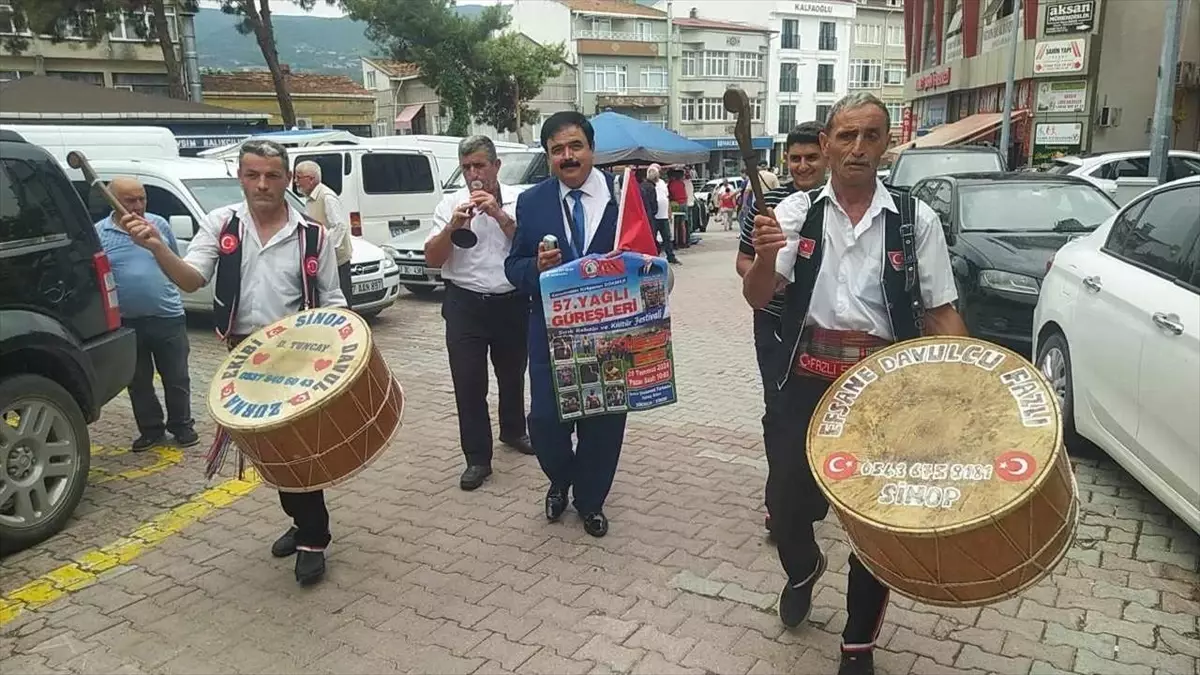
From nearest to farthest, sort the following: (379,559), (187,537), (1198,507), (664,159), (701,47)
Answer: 1. (1198,507)
2. (379,559)
3. (187,537)
4. (664,159)
5. (701,47)

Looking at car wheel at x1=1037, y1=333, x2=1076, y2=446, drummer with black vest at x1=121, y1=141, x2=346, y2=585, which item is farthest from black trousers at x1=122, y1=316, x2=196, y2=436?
car wheel at x1=1037, y1=333, x2=1076, y2=446

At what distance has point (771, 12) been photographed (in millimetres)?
61875

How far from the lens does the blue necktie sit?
4.11 meters

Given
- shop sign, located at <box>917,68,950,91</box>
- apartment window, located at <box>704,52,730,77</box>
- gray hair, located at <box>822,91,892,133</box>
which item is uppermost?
apartment window, located at <box>704,52,730,77</box>

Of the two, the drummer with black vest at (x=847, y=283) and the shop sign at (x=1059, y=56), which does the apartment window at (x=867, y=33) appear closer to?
the shop sign at (x=1059, y=56)

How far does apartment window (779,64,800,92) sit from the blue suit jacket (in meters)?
62.7

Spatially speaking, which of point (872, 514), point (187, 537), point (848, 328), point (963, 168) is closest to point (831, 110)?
point (848, 328)

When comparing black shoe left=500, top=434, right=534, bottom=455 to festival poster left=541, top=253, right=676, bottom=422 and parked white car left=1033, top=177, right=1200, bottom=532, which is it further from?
parked white car left=1033, top=177, right=1200, bottom=532

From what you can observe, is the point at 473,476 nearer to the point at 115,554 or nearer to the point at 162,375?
the point at 115,554

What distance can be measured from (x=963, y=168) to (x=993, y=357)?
12.4 metres

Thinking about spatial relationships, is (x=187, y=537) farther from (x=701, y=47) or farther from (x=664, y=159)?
(x=701, y=47)

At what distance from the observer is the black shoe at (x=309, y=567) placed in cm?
375

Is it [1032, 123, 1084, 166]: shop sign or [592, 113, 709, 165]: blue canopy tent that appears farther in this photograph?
[1032, 123, 1084, 166]: shop sign

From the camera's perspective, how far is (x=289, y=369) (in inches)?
131
